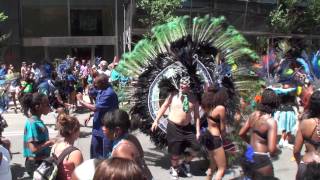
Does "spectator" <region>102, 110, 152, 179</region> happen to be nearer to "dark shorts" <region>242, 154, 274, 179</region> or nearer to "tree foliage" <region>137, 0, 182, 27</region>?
"dark shorts" <region>242, 154, 274, 179</region>

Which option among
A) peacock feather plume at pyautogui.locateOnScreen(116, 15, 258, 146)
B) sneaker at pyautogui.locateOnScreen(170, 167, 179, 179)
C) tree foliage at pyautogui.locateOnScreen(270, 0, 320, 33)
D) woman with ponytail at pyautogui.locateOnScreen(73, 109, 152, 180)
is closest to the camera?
woman with ponytail at pyautogui.locateOnScreen(73, 109, 152, 180)

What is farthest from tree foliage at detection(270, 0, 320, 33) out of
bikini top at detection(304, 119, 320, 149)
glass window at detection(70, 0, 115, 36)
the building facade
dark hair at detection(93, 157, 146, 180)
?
dark hair at detection(93, 157, 146, 180)

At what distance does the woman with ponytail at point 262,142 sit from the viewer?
5.10 meters

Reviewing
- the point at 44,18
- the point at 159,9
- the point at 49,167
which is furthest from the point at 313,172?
the point at 44,18

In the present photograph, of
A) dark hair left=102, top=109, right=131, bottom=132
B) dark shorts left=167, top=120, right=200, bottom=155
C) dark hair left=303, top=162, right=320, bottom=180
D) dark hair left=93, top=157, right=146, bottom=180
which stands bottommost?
dark shorts left=167, top=120, right=200, bottom=155

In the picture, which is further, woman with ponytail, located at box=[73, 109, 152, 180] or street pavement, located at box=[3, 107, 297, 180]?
street pavement, located at box=[3, 107, 297, 180]

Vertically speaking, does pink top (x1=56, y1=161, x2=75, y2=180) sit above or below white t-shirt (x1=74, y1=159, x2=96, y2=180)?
below

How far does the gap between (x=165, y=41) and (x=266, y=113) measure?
3249 millimetres

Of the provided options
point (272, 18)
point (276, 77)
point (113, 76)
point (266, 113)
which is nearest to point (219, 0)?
point (272, 18)

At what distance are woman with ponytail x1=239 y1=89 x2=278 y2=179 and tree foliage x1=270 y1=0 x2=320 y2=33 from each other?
80.8 feet

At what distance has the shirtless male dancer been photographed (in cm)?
718

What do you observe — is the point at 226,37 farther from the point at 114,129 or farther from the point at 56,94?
the point at 56,94

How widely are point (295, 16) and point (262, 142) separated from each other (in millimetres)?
25792

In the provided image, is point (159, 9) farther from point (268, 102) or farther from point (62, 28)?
point (268, 102)
